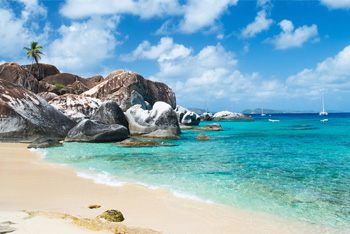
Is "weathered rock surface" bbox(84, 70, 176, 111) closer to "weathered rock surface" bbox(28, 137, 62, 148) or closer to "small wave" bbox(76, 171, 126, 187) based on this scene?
"weathered rock surface" bbox(28, 137, 62, 148)

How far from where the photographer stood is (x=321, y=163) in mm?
11406

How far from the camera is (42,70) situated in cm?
6297

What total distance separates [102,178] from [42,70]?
2442 inches

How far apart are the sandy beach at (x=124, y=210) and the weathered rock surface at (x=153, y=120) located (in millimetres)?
15611

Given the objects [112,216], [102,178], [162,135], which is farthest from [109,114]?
[112,216]

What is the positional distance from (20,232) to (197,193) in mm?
4291

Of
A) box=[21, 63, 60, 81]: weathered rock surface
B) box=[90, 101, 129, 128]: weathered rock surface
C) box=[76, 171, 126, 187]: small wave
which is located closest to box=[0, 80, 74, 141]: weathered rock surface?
box=[90, 101, 129, 128]: weathered rock surface

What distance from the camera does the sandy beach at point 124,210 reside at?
4.33 meters

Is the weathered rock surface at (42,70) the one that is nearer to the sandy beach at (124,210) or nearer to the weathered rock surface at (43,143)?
the weathered rock surface at (43,143)

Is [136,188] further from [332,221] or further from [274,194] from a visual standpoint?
[332,221]

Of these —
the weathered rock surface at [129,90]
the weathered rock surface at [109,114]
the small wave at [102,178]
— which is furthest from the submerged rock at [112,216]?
the weathered rock surface at [129,90]

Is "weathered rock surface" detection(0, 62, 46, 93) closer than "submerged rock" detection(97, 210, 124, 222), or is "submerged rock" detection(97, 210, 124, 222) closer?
"submerged rock" detection(97, 210, 124, 222)

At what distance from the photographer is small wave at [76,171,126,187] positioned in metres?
7.82

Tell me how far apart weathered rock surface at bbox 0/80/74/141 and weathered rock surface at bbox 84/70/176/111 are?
1525cm
